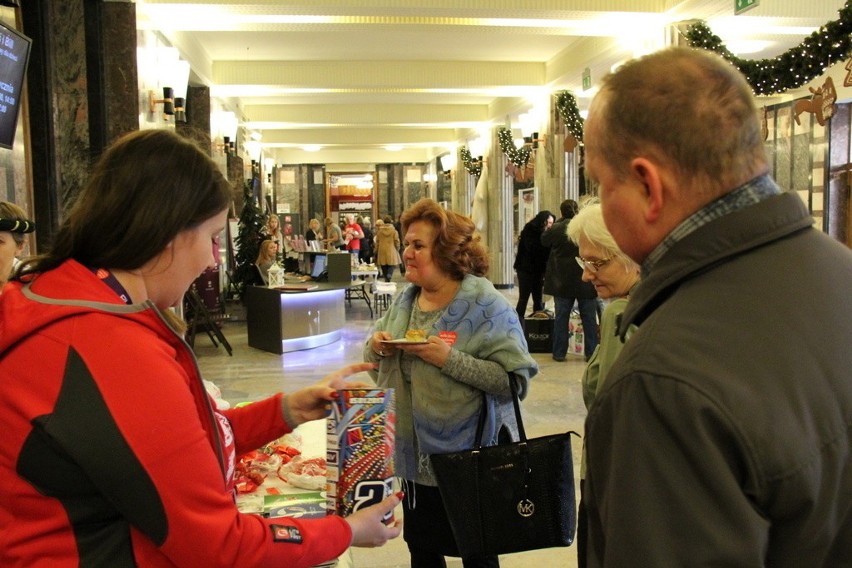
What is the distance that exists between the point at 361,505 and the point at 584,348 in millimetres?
6969

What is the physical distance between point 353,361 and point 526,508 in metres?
5.75

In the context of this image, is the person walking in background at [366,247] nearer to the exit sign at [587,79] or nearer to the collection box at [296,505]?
the exit sign at [587,79]

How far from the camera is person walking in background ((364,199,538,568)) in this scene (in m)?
2.43

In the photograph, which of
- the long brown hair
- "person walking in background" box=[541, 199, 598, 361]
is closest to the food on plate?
the long brown hair

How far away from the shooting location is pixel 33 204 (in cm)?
481

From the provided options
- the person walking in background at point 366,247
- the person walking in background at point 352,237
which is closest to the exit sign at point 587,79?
the person walking in background at point 352,237

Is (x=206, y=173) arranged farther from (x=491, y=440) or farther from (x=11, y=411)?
(x=491, y=440)

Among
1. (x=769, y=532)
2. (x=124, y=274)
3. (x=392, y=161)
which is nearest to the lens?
(x=769, y=532)

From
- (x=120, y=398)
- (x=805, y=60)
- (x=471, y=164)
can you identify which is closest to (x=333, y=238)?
(x=471, y=164)

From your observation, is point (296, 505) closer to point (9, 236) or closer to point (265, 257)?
point (9, 236)

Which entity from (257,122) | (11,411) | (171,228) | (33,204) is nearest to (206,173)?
(171,228)

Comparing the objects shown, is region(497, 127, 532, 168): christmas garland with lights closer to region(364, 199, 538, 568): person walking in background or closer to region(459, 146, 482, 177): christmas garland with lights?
region(459, 146, 482, 177): christmas garland with lights

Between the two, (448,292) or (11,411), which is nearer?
(11,411)

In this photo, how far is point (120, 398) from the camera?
0.98m
